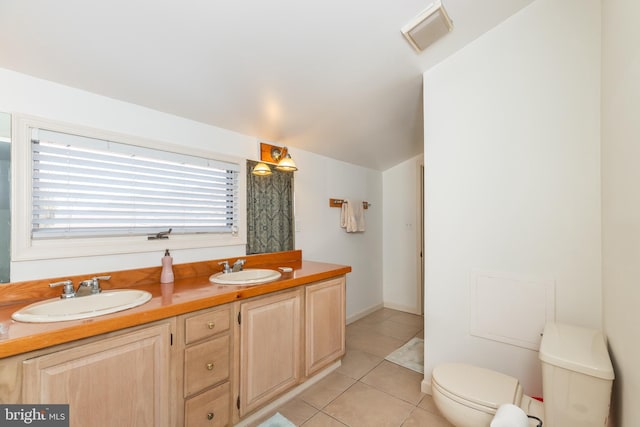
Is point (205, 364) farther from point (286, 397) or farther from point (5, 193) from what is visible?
point (5, 193)

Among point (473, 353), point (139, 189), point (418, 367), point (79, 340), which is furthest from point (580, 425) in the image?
point (139, 189)

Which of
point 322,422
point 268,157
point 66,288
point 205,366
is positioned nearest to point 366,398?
point 322,422

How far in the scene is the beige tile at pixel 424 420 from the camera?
5.65 ft

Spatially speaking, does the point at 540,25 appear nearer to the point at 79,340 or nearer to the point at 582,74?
the point at 582,74

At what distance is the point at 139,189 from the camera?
181 centimetres

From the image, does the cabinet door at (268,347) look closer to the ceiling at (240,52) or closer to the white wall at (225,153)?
the white wall at (225,153)

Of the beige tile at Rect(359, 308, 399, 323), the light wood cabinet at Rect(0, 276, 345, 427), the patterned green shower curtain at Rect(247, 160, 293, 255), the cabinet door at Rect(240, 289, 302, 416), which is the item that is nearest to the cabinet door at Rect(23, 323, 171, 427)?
the light wood cabinet at Rect(0, 276, 345, 427)

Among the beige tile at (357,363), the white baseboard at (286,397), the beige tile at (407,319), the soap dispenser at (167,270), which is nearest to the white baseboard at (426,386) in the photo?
the beige tile at (357,363)

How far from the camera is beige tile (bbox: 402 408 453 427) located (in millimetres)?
1722

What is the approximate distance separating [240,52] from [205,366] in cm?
176

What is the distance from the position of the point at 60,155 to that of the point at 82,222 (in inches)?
15.4

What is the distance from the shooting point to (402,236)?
→ 390cm

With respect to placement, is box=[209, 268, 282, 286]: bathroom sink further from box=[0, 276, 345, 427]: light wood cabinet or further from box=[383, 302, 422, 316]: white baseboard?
box=[383, 302, 422, 316]: white baseboard

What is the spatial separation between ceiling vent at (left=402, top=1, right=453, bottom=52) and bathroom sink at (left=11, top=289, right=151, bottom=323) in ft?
7.02
